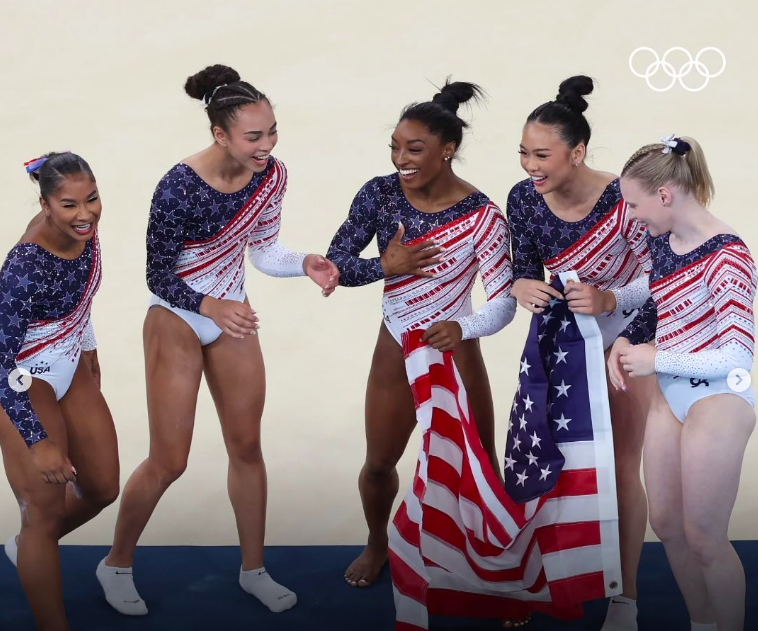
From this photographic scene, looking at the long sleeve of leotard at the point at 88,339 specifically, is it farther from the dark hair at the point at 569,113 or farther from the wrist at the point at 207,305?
the dark hair at the point at 569,113

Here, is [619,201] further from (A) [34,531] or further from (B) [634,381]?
(A) [34,531]

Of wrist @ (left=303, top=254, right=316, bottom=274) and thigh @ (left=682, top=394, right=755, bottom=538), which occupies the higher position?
wrist @ (left=303, top=254, right=316, bottom=274)

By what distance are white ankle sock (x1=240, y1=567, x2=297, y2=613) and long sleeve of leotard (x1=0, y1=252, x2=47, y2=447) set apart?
1.25m

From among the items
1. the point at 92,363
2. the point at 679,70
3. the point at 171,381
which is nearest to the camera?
the point at 171,381

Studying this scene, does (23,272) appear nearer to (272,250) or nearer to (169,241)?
(169,241)

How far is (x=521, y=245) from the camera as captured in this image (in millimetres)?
4797

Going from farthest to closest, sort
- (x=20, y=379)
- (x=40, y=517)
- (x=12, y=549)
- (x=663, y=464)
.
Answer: (x=12, y=549), (x=40, y=517), (x=20, y=379), (x=663, y=464)

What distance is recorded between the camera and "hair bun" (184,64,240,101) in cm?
488

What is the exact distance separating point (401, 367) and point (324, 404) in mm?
2916

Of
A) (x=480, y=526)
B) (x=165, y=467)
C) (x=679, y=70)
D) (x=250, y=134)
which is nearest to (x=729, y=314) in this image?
(x=480, y=526)

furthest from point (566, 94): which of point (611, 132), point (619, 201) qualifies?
point (611, 132)

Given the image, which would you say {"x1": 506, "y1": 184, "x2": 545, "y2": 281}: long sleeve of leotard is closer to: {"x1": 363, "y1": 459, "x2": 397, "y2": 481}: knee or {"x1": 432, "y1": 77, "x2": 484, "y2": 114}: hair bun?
{"x1": 432, "y1": 77, "x2": 484, "y2": 114}: hair bun

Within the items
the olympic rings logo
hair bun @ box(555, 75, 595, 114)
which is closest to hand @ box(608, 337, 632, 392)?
hair bun @ box(555, 75, 595, 114)

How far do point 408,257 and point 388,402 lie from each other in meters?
0.63
